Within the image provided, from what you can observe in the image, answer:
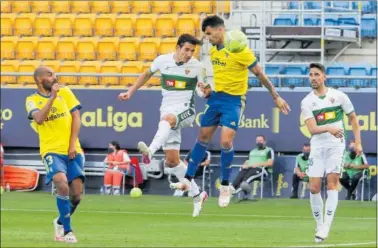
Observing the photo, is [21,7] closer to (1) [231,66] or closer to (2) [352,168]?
(2) [352,168]

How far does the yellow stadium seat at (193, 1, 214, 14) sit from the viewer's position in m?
31.3

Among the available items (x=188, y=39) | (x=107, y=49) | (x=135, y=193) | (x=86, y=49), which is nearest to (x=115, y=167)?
(x=135, y=193)

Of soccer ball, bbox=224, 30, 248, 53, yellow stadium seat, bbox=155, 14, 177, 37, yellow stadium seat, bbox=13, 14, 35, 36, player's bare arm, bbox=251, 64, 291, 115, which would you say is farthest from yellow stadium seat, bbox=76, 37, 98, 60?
player's bare arm, bbox=251, 64, 291, 115

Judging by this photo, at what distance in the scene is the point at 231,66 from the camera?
49.6 ft

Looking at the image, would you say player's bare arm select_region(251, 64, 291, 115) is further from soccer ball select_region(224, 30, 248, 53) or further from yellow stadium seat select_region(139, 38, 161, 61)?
yellow stadium seat select_region(139, 38, 161, 61)

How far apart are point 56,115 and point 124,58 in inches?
647

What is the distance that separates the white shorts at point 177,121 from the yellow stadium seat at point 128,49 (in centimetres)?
1547

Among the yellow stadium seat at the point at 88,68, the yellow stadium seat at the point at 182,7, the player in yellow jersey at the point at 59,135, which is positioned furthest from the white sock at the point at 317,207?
the yellow stadium seat at the point at 182,7

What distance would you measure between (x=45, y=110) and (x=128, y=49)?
1693 cm

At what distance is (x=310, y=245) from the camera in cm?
1558

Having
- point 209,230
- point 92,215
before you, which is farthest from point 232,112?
point 92,215

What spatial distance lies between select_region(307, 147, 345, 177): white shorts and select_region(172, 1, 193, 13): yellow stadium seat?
15219 mm

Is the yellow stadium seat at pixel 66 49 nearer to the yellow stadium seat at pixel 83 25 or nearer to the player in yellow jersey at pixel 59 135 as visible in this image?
the yellow stadium seat at pixel 83 25

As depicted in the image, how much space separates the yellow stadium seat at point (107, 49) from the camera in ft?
105
